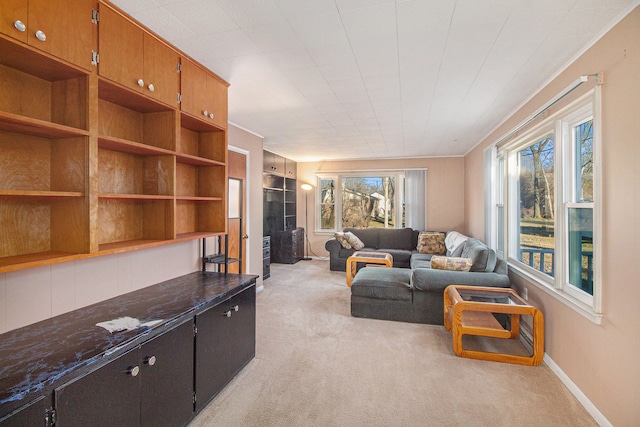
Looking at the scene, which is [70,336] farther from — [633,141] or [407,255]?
[407,255]

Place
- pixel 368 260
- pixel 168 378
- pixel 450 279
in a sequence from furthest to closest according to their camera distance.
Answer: pixel 368 260 < pixel 450 279 < pixel 168 378

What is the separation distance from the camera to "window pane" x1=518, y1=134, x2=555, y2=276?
277cm

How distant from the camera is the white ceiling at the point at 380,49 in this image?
5.27 ft

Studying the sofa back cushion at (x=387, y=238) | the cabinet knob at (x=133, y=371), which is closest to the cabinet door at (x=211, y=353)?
the cabinet knob at (x=133, y=371)

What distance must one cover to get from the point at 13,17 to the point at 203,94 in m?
1.19

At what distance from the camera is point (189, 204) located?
257cm

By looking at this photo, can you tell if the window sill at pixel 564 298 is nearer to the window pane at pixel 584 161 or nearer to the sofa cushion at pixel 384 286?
the window pane at pixel 584 161

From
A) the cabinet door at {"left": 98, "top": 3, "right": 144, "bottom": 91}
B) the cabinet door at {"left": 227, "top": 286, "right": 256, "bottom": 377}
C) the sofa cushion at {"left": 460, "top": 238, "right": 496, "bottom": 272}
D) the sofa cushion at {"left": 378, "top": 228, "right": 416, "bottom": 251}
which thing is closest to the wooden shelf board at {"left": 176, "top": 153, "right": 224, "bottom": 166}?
the cabinet door at {"left": 98, "top": 3, "right": 144, "bottom": 91}

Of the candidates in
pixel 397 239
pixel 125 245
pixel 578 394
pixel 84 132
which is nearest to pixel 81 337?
pixel 125 245

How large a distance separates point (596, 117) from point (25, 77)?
3.25 metres

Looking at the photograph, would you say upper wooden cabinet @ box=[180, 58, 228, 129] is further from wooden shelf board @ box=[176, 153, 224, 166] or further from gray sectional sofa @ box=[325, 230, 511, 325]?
gray sectional sofa @ box=[325, 230, 511, 325]

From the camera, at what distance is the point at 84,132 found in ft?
4.78

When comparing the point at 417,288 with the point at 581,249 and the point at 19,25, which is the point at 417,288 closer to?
the point at 581,249

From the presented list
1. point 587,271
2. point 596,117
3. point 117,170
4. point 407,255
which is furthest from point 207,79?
point 407,255
